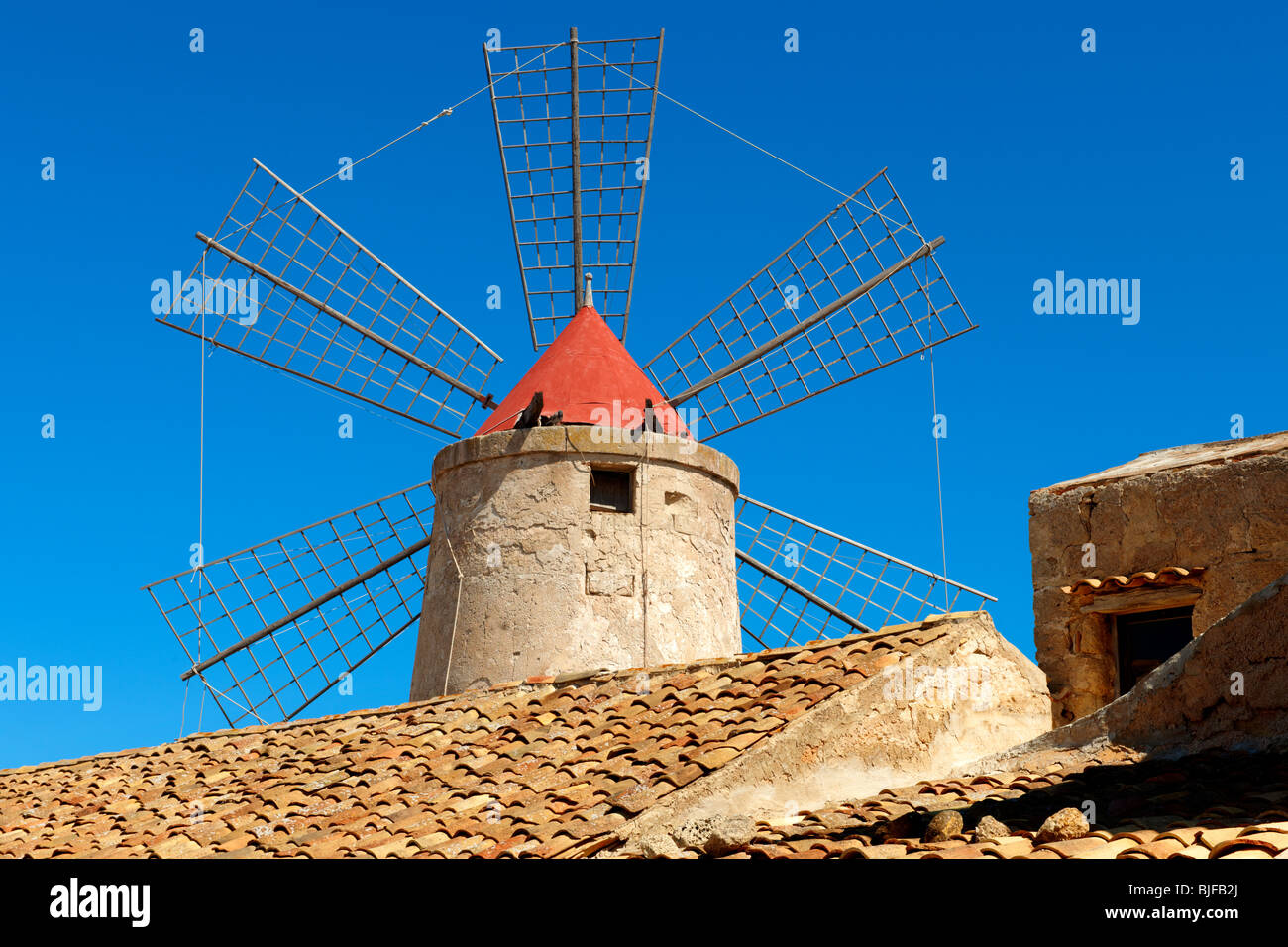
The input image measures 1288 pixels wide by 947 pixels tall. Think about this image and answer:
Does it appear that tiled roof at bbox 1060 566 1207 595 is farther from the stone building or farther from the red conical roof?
the red conical roof

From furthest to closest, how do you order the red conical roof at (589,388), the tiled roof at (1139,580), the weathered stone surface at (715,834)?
the red conical roof at (589,388) → the tiled roof at (1139,580) → the weathered stone surface at (715,834)

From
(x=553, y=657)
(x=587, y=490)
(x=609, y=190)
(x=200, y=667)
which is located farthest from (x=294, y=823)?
(x=609, y=190)

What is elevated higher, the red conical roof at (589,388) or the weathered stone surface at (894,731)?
the red conical roof at (589,388)

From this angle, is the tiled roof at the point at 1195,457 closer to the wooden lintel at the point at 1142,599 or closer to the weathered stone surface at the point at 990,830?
the wooden lintel at the point at 1142,599

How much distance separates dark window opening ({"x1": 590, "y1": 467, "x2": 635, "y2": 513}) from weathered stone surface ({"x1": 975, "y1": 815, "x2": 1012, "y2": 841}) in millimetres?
4317

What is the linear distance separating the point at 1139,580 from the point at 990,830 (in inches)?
104

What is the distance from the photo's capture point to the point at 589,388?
9305mm

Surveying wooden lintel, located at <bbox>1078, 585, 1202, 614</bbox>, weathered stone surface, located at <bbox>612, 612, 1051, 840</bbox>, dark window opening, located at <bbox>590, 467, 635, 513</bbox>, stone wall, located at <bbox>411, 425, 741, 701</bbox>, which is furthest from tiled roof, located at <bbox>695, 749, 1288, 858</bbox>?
dark window opening, located at <bbox>590, 467, 635, 513</bbox>

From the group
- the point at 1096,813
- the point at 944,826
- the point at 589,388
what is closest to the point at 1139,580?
the point at 1096,813

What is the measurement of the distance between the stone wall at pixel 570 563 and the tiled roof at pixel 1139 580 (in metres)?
2.27

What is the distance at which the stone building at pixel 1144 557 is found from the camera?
6789 mm

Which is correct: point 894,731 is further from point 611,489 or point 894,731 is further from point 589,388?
point 589,388

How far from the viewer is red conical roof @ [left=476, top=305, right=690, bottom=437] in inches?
360

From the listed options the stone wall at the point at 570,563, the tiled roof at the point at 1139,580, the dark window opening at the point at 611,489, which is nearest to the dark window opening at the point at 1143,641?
the tiled roof at the point at 1139,580
